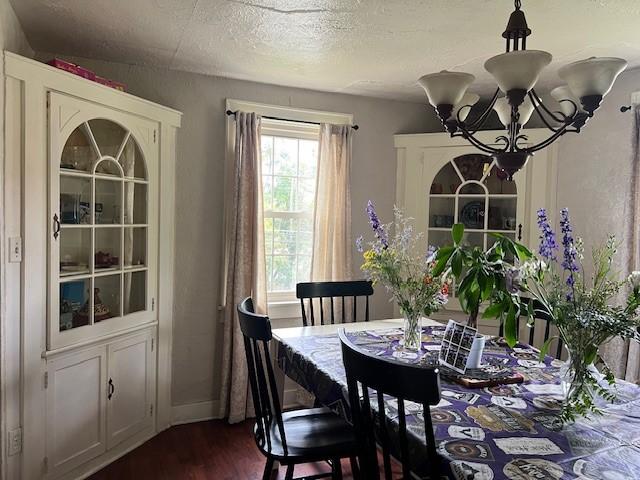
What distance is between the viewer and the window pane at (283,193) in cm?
350

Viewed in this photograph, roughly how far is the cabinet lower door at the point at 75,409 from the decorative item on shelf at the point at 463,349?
181cm

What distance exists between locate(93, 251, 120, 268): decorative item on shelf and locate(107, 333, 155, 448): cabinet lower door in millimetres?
443

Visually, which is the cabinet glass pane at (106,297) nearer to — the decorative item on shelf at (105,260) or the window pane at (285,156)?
the decorative item on shelf at (105,260)

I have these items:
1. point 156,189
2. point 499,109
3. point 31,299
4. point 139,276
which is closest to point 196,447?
point 139,276

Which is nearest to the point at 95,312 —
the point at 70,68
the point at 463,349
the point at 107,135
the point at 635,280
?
the point at 107,135

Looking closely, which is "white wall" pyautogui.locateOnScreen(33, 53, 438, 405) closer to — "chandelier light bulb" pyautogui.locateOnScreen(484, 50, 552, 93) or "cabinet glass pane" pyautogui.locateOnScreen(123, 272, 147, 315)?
"cabinet glass pane" pyautogui.locateOnScreen(123, 272, 147, 315)

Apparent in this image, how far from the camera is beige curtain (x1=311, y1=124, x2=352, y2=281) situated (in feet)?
11.4

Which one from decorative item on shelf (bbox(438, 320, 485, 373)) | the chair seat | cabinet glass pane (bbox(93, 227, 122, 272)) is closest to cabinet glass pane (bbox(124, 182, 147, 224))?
cabinet glass pane (bbox(93, 227, 122, 272))

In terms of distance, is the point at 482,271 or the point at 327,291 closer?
the point at 482,271

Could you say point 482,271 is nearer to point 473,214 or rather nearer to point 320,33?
point 320,33

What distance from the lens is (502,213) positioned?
3607 mm

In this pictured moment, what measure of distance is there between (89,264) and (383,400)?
182cm

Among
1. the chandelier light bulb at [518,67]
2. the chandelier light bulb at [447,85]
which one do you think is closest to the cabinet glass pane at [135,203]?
the chandelier light bulb at [447,85]

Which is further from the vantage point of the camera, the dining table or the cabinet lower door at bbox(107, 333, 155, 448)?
the cabinet lower door at bbox(107, 333, 155, 448)
